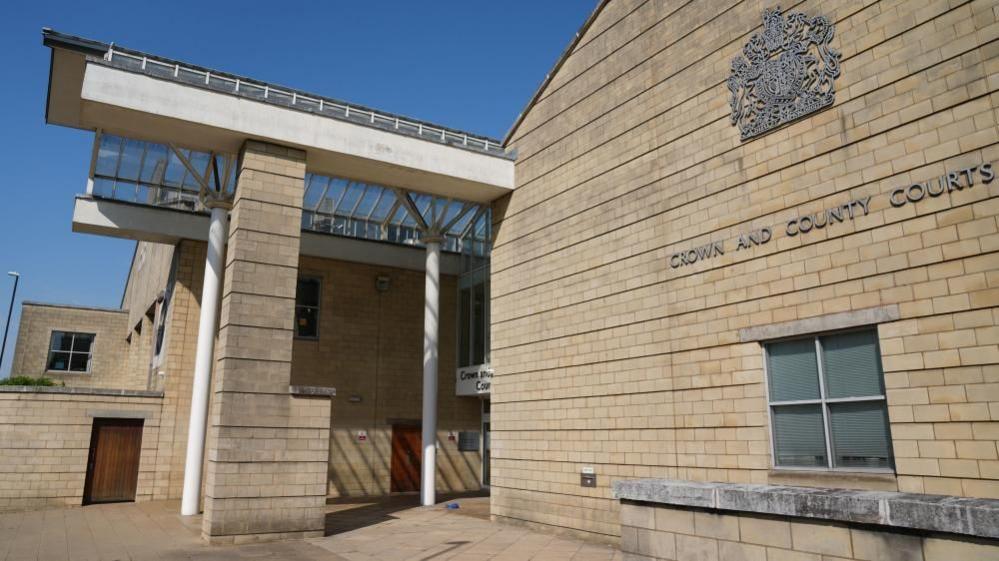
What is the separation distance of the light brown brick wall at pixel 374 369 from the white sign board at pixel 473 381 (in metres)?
0.98

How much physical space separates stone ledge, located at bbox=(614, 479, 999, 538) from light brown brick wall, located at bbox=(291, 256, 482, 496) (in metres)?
14.0

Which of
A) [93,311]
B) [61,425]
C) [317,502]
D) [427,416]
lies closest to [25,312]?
[93,311]

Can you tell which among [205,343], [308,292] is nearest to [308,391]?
[205,343]

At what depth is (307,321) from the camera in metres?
18.8

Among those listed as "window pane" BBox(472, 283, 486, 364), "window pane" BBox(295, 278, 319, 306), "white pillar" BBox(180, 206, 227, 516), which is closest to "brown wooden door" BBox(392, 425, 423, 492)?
"window pane" BBox(472, 283, 486, 364)

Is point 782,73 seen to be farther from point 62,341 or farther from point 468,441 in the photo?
point 62,341

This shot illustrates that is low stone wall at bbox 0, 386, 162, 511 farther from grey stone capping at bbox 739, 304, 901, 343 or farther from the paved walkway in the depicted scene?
grey stone capping at bbox 739, 304, 901, 343

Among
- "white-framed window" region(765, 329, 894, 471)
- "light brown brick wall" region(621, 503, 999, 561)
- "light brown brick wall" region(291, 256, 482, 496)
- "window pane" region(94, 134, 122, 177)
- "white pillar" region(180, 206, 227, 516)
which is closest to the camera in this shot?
"light brown brick wall" region(621, 503, 999, 561)

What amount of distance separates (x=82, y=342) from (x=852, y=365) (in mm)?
32322

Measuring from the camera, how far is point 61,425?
15164mm

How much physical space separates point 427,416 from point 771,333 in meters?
9.09

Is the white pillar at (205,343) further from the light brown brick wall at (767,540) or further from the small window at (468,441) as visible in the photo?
the light brown brick wall at (767,540)

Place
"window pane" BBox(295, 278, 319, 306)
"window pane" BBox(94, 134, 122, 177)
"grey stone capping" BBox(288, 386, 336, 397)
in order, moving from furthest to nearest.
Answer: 1. "window pane" BBox(295, 278, 319, 306)
2. "window pane" BBox(94, 134, 122, 177)
3. "grey stone capping" BBox(288, 386, 336, 397)

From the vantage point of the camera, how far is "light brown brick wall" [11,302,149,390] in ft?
95.1
